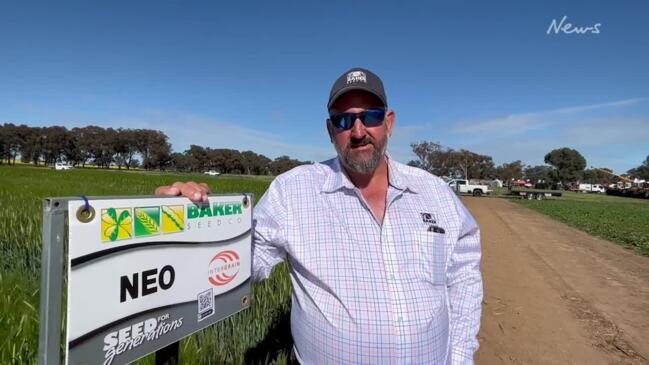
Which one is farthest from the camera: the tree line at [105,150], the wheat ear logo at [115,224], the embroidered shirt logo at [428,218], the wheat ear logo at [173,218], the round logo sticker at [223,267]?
the tree line at [105,150]

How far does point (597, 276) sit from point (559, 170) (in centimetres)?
10079

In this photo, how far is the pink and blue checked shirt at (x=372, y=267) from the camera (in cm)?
202

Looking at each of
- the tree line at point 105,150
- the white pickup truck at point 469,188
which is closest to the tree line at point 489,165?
the white pickup truck at point 469,188

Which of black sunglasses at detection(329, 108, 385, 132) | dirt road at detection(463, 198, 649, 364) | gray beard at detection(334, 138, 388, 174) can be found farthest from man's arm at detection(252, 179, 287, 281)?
dirt road at detection(463, 198, 649, 364)

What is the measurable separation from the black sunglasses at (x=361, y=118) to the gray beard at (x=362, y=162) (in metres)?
0.12

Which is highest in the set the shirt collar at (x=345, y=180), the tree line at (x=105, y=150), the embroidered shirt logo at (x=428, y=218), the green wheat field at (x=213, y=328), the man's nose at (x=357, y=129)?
the tree line at (x=105, y=150)

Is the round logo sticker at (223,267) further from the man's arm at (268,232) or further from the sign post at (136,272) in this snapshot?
the man's arm at (268,232)

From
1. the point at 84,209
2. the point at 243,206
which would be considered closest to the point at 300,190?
the point at 243,206

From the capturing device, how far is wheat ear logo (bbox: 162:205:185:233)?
4.95ft

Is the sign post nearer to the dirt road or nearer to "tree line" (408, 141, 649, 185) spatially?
the dirt road

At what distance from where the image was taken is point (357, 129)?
2.39m

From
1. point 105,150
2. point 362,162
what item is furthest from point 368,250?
point 105,150

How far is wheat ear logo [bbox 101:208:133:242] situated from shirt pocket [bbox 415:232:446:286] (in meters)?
1.41

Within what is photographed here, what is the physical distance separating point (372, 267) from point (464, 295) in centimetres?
65
